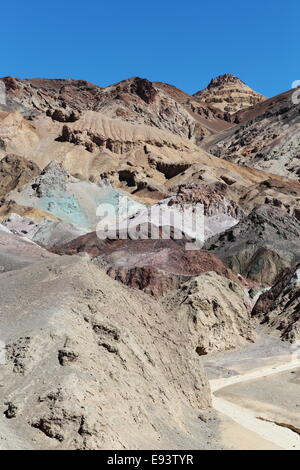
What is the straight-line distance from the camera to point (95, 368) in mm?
8844

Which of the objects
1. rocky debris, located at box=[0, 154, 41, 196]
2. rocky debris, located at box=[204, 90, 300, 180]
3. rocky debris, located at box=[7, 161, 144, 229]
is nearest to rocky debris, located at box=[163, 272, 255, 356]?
rocky debris, located at box=[7, 161, 144, 229]

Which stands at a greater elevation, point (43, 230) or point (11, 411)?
point (43, 230)

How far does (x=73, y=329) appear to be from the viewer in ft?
31.4

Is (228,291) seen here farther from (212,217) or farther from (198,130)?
(198,130)

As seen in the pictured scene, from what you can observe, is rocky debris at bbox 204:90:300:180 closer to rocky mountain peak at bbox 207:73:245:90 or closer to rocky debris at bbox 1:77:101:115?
rocky debris at bbox 1:77:101:115

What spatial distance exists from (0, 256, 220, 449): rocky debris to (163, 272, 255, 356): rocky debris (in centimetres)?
771

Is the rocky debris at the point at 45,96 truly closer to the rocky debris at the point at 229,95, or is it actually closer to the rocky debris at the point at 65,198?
the rocky debris at the point at 65,198

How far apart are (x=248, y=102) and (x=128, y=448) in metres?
175

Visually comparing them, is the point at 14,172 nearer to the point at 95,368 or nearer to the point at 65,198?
the point at 65,198

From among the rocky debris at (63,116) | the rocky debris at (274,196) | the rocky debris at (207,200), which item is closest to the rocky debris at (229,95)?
the rocky debris at (63,116)

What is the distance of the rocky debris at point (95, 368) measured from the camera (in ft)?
25.3

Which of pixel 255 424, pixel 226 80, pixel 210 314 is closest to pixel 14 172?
pixel 210 314

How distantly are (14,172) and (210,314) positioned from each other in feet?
153

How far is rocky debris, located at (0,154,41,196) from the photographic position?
62.1 m
